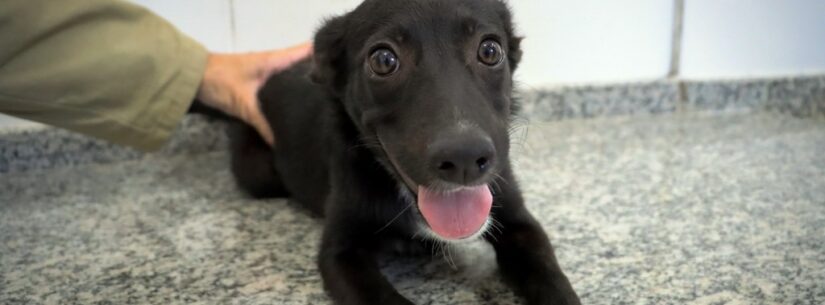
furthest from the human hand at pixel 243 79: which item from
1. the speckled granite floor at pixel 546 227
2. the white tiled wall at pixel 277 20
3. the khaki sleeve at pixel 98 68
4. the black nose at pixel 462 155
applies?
the black nose at pixel 462 155

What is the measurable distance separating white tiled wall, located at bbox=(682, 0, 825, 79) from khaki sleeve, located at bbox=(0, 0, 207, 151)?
1.79 meters

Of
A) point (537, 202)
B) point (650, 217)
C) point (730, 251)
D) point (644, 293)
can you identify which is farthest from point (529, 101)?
point (644, 293)

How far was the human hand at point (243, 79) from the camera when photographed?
1.89 meters

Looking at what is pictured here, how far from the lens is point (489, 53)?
133cm

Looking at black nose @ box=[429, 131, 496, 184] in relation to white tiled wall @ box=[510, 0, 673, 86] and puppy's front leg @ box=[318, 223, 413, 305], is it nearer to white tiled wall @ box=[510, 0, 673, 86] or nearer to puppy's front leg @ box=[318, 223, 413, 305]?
puppy's front leg @ box=[318, 223, 413, 305]

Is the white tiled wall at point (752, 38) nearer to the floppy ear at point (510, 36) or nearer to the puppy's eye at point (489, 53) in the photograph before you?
the floppy ear at point (510, 36)

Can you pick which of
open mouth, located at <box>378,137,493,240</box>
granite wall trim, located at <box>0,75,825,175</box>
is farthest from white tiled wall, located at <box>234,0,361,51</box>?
open mouth, located at <box>378,137,493,240</box>

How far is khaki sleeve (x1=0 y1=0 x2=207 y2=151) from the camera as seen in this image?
5.17 ft

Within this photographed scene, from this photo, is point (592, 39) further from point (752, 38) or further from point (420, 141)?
point (420, 141)

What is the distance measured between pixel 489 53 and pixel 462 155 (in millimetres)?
323

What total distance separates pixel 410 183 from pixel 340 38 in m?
0.36

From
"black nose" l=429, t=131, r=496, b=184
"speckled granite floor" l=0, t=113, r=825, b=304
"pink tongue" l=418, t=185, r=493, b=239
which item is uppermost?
"black nose" l=429, t=131, r=496, b=184

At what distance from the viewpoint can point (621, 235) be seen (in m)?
1.57

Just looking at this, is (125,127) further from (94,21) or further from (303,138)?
(303,138)
